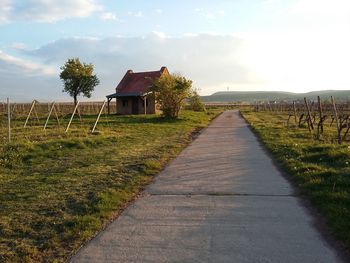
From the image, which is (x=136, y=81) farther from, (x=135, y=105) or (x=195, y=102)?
(x=195, y=102)

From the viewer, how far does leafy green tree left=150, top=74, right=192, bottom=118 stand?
38781 mm

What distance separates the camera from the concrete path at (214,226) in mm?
4988

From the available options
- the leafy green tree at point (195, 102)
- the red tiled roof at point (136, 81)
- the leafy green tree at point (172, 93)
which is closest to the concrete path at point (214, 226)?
the leafy green tree at point (172, 93)

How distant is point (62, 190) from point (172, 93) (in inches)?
1203

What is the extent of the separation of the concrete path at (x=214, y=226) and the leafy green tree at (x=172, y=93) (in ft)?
94.3

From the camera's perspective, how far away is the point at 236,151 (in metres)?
15.1

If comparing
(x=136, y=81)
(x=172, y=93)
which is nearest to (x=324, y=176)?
(x=172, y=93)

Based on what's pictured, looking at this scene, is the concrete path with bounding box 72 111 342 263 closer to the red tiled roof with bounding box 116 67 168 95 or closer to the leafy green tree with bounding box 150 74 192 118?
the leafy green tree with bounding box 150 74 192 118

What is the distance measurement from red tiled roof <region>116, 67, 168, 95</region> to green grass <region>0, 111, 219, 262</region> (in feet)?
105

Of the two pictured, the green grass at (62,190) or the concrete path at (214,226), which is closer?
the concrete path at (214,226)

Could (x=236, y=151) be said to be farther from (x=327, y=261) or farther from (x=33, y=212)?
(x=327, y=261)

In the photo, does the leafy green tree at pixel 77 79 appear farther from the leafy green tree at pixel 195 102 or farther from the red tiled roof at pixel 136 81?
the leafy green tree at pixel 195 102

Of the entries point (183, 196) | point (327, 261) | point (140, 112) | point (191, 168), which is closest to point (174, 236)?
point (327, 261)

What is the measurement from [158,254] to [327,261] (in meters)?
1.79
